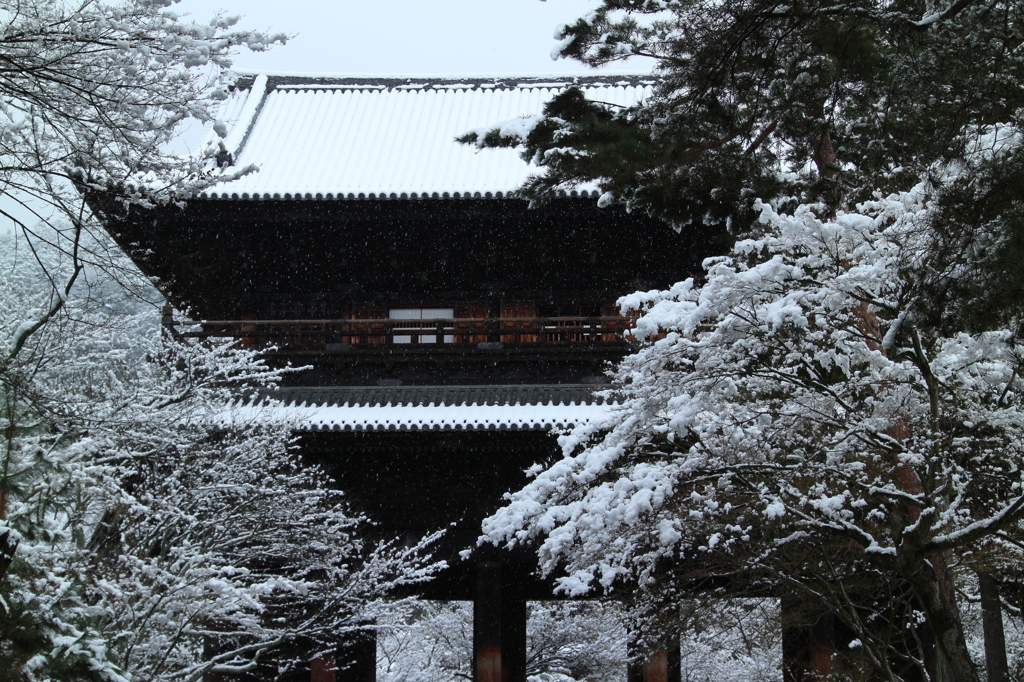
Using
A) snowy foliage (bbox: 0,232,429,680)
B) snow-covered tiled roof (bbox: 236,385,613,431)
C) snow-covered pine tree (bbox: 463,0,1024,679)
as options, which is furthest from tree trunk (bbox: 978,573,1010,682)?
snowy foliage (bbox: 0,232,429,680)

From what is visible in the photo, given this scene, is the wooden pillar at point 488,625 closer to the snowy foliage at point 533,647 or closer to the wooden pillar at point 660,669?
the wooden pillar at point 660,669

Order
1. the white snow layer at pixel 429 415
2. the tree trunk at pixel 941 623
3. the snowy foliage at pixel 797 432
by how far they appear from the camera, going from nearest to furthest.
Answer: the tree trunk at pixel 941 623 → the snowy foliage at pixel 797 432 → the white snow layer at pixel 429 415

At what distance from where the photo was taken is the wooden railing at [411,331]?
9523 mm

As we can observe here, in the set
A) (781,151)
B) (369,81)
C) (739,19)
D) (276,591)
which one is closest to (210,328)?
(276,591)

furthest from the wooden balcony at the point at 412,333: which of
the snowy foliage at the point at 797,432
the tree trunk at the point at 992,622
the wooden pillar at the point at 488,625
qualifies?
the tree trunk at the point at 992,622

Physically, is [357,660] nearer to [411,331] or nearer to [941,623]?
[411,331]

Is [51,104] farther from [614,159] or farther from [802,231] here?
[802,231]

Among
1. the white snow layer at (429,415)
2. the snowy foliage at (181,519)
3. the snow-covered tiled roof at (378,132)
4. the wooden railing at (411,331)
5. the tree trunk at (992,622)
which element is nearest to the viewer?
the snowy foliage at (181,519)

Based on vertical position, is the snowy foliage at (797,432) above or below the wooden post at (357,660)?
above

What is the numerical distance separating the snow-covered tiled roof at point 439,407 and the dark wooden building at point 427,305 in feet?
0.08

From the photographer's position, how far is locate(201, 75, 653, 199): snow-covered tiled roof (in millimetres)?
10344

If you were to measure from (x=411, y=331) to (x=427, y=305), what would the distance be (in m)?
1.06

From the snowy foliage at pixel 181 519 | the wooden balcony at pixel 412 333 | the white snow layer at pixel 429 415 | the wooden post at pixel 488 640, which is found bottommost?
the wooden post at pixel 488 640

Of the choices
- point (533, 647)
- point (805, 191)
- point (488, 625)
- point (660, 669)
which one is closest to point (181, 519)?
point (488, 625)
